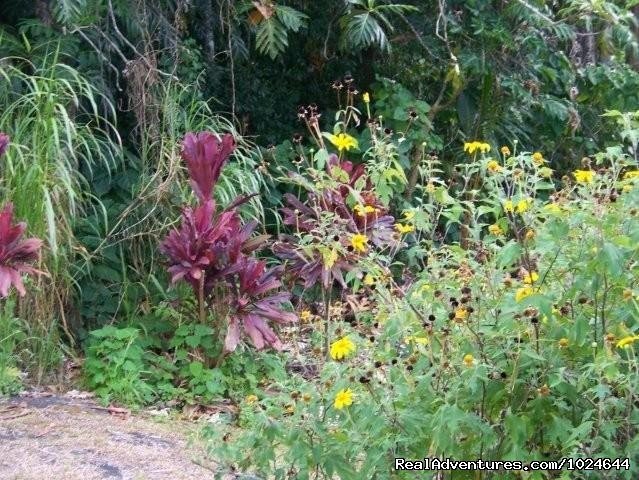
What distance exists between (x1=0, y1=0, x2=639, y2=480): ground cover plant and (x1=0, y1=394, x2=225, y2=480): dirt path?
0.59ft

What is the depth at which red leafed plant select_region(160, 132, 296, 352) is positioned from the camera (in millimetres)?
5504

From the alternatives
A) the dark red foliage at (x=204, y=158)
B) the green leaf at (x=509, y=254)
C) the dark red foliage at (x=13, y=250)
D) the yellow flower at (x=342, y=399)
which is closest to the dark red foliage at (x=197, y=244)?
the dark red foliage at (x=204, y=158)

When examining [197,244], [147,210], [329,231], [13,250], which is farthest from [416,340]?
[147,210]

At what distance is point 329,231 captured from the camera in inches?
146

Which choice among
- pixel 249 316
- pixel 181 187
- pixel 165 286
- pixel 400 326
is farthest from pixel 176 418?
pixel 400 326

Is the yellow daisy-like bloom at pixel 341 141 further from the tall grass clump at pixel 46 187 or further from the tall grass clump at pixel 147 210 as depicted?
the tall grass clump at pixel 147 210

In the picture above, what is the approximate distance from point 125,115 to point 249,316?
2276 millimetres

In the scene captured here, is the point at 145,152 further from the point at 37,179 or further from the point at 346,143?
the point at 346,143

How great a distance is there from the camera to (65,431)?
4.76 m

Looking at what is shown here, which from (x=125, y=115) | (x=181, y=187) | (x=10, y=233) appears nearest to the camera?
(x=10, y=233)

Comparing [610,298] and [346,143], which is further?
[346,143]

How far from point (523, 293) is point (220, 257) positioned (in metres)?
2.88

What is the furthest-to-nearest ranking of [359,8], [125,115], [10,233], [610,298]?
[359,8] → [125,115] → [10,233] → [610,298]

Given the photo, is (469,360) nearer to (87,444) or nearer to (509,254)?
(509,254)
